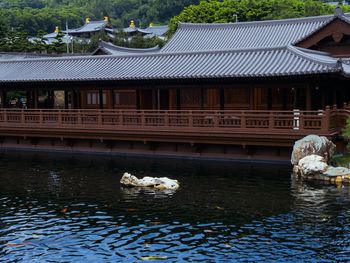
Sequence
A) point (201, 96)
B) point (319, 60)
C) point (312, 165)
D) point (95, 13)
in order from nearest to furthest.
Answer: point (312, 165)
point (319, 60)
point (201, 96)
point (95, 13)

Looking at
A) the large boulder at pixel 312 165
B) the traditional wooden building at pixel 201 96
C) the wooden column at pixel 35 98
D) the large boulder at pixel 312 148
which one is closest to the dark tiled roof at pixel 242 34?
the traditional wooden building at pixel 201 96

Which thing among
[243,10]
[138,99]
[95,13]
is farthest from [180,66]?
[95,13]

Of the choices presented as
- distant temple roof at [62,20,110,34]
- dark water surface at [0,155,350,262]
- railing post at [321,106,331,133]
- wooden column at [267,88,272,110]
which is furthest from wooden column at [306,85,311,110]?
distant temple roof at [62,20,110,34]

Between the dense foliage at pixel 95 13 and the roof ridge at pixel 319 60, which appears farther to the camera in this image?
the dense foliage at pixel 95 13

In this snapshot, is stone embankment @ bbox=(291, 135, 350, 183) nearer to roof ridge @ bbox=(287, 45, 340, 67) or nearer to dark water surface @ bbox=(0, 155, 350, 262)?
dark water surface @ bbox=(0, 155, 350, 262)

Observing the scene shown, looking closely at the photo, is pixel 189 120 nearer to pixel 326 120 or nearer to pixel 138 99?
pixel 138 99

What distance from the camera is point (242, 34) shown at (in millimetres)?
45438

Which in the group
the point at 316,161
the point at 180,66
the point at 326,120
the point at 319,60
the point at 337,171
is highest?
the point at 180,66

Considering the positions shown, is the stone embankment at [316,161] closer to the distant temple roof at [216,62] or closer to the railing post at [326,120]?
the railing post at [326,120]

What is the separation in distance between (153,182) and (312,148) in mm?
7753

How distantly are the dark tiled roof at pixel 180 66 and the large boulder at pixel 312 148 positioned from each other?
147 inches

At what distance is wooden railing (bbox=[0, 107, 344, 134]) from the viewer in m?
25.7

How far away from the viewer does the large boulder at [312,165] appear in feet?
75.6

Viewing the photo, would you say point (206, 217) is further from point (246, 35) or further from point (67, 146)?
point (246, 35)
